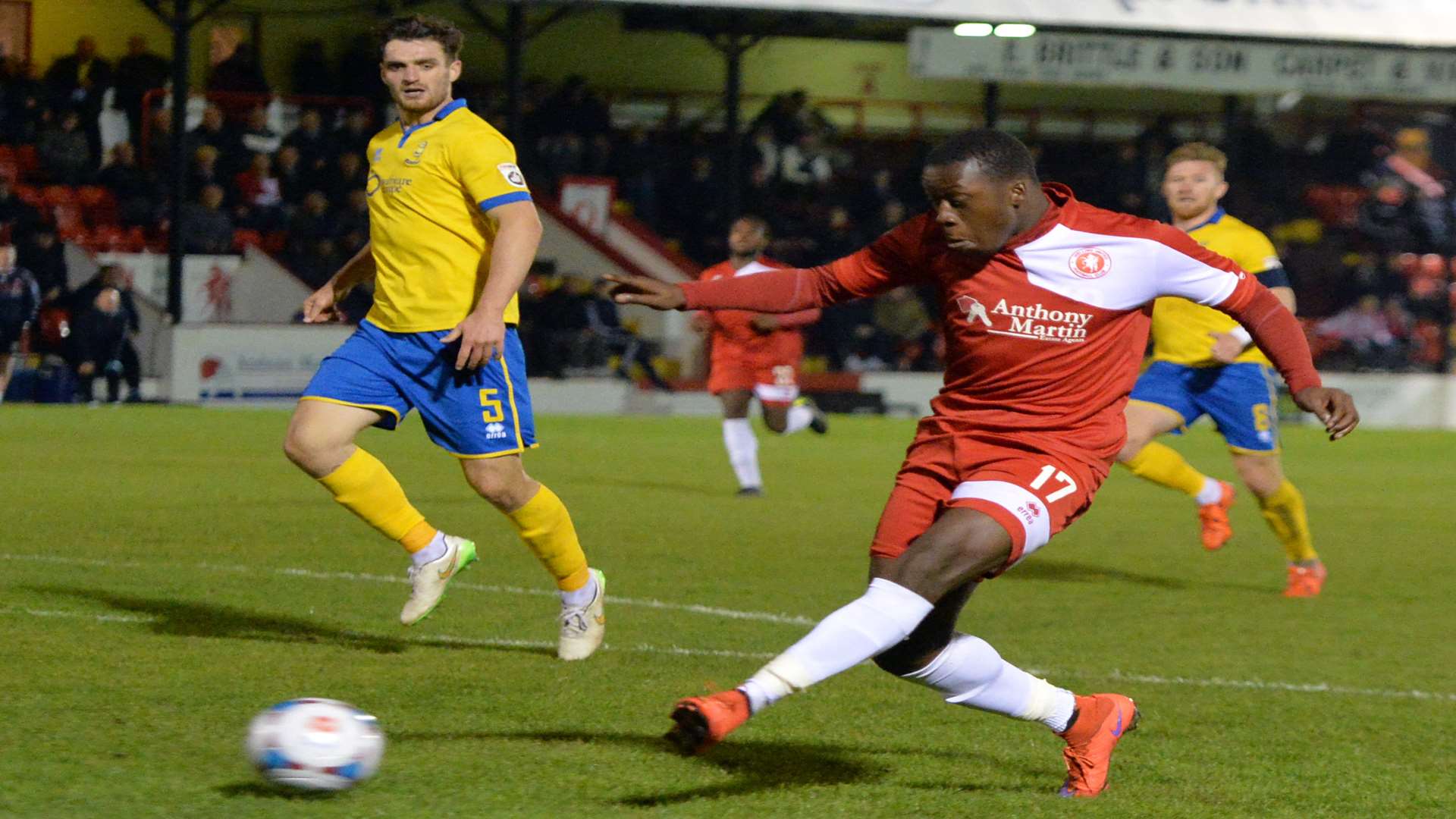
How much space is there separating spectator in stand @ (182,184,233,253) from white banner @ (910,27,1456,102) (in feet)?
28.6

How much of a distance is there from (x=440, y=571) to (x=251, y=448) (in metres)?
9.63

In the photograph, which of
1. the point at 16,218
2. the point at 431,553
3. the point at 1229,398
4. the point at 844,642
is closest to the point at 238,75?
the point at 16,218

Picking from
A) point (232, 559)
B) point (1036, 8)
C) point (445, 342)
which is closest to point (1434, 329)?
point (1036, 8)

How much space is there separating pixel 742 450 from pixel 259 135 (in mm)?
12355

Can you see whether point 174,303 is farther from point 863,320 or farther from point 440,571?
point 440,571

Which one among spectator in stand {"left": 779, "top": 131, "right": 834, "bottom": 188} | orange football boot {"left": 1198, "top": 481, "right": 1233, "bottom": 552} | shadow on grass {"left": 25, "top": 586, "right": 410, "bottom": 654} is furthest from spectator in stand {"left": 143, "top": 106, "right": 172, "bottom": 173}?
shadow on grass {"left": 25, "top": 586, "right": 410, "bottom": 654}

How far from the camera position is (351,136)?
2389 cm

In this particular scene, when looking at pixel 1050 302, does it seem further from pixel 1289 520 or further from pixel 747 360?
pixel 747 360

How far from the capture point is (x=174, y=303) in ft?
70.7

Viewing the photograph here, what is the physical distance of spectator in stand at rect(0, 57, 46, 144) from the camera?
22.4 m

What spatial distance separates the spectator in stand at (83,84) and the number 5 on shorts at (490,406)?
18155 millimetres

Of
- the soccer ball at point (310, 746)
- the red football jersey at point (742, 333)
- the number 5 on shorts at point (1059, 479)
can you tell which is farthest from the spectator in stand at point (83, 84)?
the number 5 on shorts at point (1059, 479)

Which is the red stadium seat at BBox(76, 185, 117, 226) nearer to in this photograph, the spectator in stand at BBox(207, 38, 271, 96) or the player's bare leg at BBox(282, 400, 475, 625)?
the spectator in stand at BBox(207, 38, 271, 96)

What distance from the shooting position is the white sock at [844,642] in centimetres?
396
